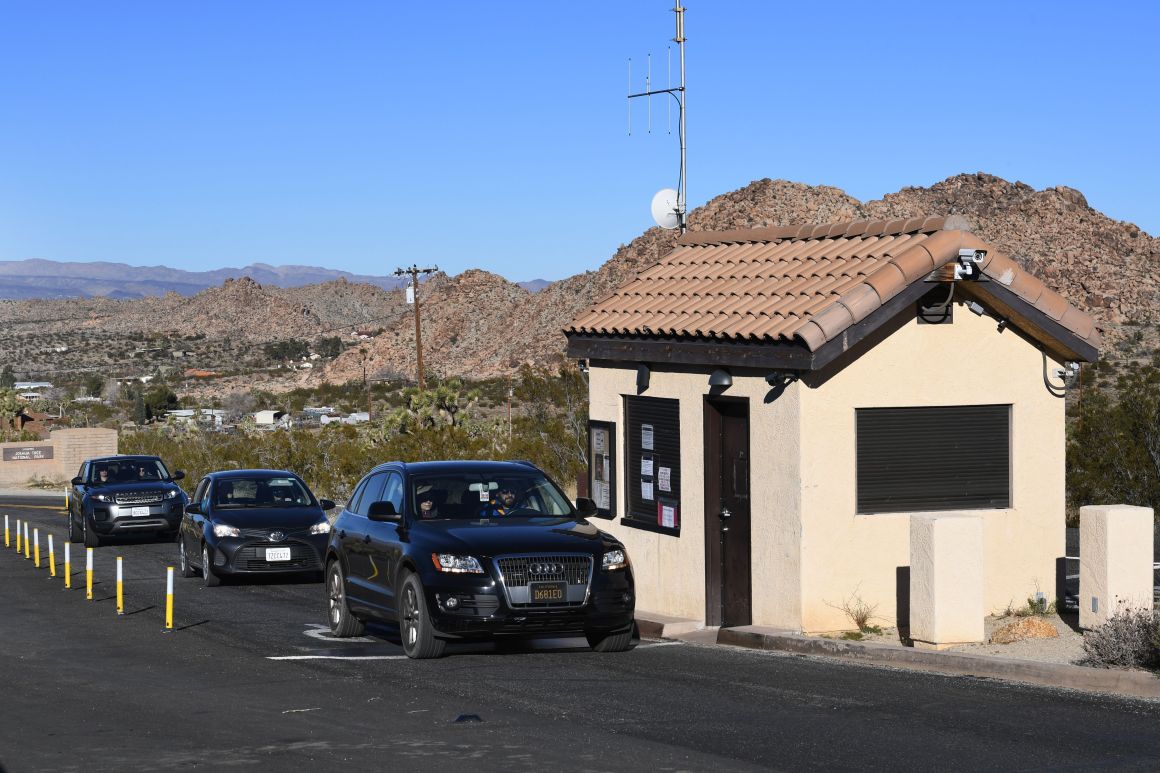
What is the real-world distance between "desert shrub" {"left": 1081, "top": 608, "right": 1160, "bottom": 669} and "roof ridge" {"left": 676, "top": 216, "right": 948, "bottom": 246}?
15.7 ft

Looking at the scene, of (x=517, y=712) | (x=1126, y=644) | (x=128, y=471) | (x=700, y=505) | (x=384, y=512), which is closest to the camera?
(x=517, y=712)

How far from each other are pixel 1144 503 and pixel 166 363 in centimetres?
13236

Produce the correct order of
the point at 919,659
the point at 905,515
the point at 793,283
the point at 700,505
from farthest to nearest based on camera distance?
1. the point at 700,505
2. the point at 793,283
3. the point at 905,515
4. the point at 919,659

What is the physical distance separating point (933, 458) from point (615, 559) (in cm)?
350

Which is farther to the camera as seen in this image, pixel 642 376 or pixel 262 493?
pixel 262 493

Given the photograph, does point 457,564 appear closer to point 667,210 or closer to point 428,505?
point 428,505

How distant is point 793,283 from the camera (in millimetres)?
15391

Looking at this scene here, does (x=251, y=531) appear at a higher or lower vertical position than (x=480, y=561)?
lower

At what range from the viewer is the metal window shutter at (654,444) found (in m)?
16.1

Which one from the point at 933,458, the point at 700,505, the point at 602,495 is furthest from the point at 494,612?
the point at 602,495

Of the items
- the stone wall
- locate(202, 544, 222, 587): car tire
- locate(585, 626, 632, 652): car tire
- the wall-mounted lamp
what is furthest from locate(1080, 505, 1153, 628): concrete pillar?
the stone wall

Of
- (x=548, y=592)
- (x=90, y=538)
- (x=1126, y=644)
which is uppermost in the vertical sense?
(x=548, y=592)

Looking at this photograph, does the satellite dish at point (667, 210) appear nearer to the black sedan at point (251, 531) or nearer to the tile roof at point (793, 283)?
the tile roof at point (793, 283)

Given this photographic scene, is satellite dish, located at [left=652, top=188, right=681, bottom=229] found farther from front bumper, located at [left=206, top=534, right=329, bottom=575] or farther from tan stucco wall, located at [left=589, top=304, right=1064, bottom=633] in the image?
front bumper, located at [left=206, top=534, right=329, bottom=575]
